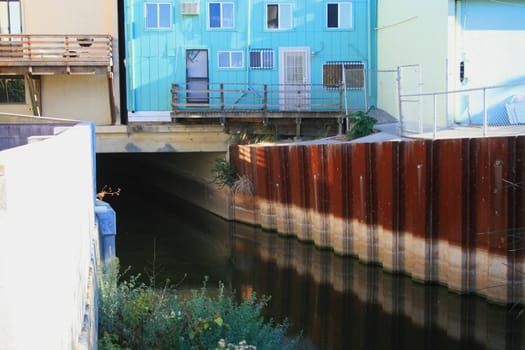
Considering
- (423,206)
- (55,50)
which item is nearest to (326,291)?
(423,206)

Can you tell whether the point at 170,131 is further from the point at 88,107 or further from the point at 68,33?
the point at 68,33

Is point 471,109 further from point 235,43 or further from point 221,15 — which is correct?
point 221,15

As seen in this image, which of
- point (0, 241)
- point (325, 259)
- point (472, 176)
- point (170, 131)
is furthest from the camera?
point (170, 131)

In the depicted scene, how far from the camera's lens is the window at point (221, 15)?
88.2ft

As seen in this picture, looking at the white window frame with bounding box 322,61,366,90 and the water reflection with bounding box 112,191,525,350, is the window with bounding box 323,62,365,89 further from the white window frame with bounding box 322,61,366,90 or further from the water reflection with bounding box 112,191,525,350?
the water reflection with bounding box 112,191,525,350

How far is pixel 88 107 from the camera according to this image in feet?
89.3

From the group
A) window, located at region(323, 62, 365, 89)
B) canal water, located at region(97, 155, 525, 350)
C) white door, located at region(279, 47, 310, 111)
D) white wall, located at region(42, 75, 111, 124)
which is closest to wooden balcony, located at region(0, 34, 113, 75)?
white wall, located at region(42, 75, 111, 124)

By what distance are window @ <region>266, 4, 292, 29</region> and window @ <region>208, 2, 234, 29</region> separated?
1629 millimetres

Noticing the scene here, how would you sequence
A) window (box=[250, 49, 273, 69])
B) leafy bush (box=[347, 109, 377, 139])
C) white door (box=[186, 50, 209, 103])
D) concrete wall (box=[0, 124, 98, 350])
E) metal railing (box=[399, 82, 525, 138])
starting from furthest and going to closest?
window (box=[250, 49, 273, 69]) → white door (box=[186, 50, 209, 103]) → leafy bush (box=[347, 109, 377, 139]) → metal railing (box=[399, 82, 525, 138]) → concrete wall (box=[0, 124, 98, 350])

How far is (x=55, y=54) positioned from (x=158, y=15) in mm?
4374

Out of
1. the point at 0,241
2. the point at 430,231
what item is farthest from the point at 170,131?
the point at 0,241

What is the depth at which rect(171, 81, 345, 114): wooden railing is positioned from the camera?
26062 millimetres

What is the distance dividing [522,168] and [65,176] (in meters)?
9.45

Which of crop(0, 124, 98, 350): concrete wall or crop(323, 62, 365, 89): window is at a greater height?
crop(323, 62, 365, 89): window
